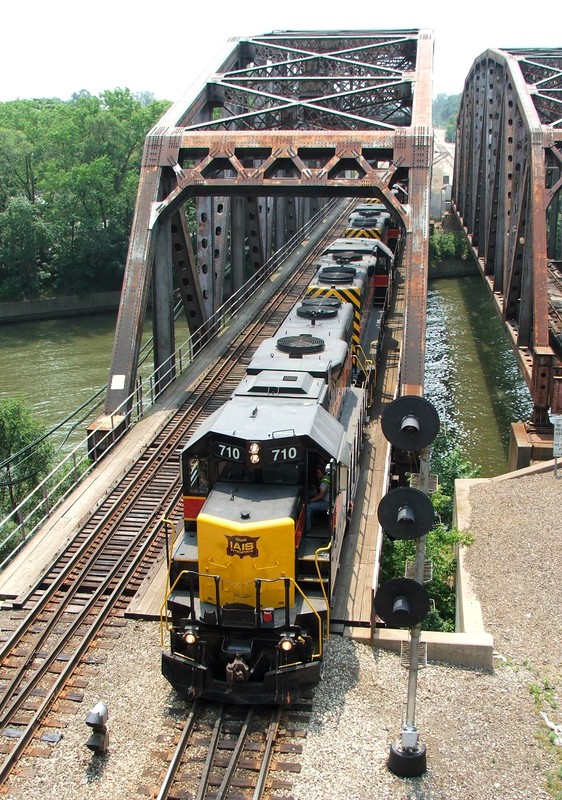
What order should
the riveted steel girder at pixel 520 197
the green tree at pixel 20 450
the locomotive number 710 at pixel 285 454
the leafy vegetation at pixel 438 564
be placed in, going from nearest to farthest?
the locomotive number 710 at pixel 285 454, the leafy vegetation at pixel 438 564, the green tree at pixel 20 450, the riveted steel girder at pixel 520 197

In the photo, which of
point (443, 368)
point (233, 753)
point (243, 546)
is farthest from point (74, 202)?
point (233, 753)

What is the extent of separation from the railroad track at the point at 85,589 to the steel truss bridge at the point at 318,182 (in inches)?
127

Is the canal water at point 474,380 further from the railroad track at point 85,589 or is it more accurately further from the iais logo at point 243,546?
the iais logo at point 243,546

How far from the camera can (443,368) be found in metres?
41.9

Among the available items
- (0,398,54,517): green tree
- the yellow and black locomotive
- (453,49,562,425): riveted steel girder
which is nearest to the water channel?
(0,398,54,517): green tree

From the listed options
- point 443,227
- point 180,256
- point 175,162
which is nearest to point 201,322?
point 180,256

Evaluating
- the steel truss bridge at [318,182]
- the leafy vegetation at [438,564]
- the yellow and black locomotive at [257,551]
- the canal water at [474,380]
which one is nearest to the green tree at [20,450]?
the steel truss bridge at [318,182]

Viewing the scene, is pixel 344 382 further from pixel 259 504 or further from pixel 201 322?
pixel 201 322

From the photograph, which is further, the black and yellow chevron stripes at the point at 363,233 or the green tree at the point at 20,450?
the black and yellow chevron stripes at the point at 363,233

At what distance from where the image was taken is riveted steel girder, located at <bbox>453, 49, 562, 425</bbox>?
25312 millimetres

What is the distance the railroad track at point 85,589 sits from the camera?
12148 millimetres

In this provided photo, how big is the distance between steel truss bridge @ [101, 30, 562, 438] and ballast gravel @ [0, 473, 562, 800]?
8823 mm

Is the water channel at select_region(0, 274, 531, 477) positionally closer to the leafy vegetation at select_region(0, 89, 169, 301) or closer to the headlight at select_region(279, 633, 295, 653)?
the leafy vegetation at select_region(0, 89, 169, 301)

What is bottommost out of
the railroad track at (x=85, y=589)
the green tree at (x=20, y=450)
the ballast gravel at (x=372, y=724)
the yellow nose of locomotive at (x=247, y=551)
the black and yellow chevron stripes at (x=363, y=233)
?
the green tree at (x=20, y=450)
